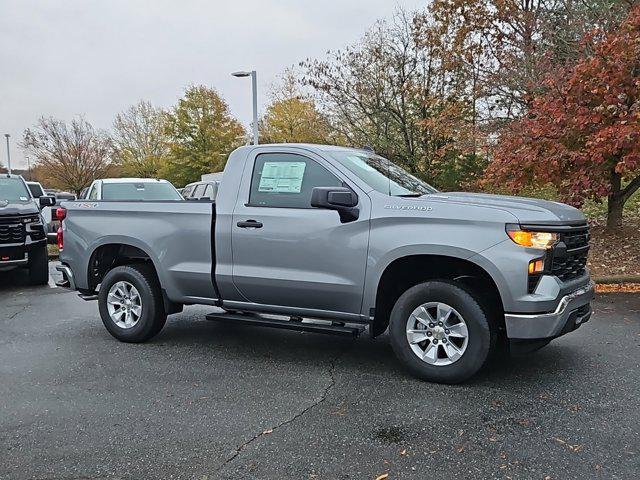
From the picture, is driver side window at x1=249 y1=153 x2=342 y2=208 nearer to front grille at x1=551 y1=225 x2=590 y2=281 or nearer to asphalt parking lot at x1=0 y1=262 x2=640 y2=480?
asphalt parking lot at x1=0 y1=262 x2=640 y2=480

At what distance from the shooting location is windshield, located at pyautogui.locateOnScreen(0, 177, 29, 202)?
977 centimetres

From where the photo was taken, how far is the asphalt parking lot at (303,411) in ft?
10.5

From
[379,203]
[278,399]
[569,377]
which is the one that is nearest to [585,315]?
[569,377]

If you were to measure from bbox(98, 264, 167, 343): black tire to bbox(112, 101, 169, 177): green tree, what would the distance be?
44597mm

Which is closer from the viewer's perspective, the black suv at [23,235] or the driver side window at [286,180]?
the driver side window at [286,180]

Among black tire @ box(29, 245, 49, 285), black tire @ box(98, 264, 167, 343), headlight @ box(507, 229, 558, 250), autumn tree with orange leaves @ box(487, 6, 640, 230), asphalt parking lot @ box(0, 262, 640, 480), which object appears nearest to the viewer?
asphalt parking lot @ box(0, 262, 640, 480)

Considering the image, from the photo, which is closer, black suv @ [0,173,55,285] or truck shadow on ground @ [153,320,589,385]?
truck shadow on ground @ [153,320,589,385]

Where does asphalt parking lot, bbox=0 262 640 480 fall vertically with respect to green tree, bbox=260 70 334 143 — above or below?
below

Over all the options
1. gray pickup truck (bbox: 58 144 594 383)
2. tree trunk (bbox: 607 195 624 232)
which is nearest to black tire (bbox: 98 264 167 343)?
gray pickup truck (bbox: 58 144 594 383)

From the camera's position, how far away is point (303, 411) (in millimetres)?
3955

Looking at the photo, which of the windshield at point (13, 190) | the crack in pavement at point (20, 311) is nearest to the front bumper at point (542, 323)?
the crack in pavement at point (20, 311)

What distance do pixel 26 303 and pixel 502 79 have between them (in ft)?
38.9

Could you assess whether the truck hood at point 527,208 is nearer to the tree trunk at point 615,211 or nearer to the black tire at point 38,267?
the tree trunk at point 615,211

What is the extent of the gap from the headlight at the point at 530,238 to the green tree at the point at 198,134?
38.5 meters
